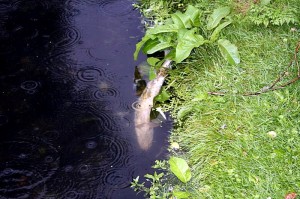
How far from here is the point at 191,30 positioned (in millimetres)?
4305

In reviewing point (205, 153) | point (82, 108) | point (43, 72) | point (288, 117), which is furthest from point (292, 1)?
point (43, 72)

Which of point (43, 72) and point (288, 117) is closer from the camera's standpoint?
point (288, 117)

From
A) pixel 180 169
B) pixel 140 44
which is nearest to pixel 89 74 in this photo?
pixel 140 44

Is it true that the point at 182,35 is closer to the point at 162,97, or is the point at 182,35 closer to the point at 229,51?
the point at 229,51

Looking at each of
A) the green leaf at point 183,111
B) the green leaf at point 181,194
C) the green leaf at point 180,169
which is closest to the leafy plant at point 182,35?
the green leaf at point 183,111

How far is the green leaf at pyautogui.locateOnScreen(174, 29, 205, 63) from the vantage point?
4117mm

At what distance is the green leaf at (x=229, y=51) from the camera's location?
408 cm

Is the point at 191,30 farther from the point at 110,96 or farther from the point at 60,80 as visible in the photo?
the point at 60,80

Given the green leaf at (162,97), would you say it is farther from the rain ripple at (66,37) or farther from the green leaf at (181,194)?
the rain ripple at (66,37)

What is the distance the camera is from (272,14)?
4281 mm

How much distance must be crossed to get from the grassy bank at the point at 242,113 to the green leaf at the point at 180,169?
11cm

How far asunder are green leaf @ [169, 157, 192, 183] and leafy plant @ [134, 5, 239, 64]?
1151mm

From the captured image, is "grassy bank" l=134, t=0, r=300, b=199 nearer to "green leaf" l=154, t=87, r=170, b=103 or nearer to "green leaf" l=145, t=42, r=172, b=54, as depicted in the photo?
"green leaf" l=154, t=87, r=170, b=103

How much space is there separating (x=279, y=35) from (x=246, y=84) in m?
0.80
